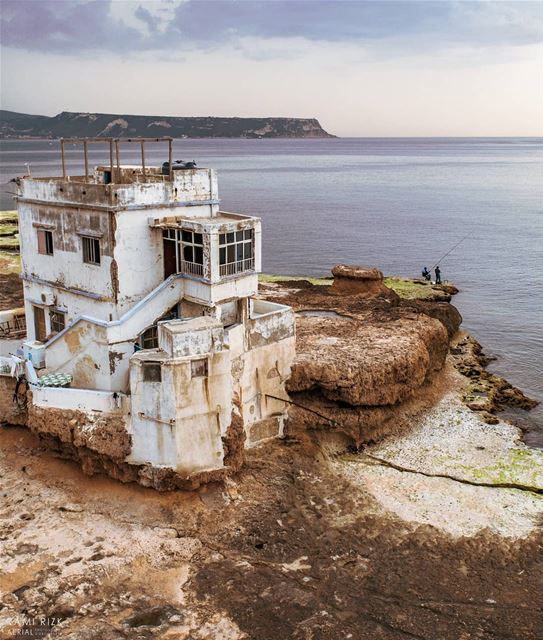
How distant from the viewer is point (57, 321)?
102ft

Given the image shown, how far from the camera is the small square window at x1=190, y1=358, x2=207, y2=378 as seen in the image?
24781 mm

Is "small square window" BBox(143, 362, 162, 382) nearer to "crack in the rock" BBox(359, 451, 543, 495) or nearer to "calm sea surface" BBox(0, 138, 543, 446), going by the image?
"crack in the rock" BBox(359, 451, 543, 495)

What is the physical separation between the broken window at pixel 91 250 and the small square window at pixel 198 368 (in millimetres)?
6550

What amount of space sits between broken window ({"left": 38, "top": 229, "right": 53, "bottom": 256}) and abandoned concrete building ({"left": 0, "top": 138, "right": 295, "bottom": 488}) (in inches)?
2.1

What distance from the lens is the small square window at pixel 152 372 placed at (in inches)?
960

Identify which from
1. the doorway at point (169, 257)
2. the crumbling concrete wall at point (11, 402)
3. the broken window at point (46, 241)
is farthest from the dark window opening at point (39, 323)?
the doorway at point (169, 257)

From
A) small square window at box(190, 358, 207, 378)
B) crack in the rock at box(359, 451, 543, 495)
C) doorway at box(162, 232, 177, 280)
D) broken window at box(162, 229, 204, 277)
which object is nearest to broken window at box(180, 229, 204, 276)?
broken window at box(162, 229, 204, 277)

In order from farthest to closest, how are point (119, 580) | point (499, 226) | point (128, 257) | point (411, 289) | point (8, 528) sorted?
point (499, 226) < point (411, 289) < point (128, 257) < point (8, 528) < point (119, 580)

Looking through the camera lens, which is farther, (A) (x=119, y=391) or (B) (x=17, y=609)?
(A) (x=119, y=391)

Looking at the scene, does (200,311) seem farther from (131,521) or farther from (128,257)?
(131,521)

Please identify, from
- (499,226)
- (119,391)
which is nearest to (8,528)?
(119,391)

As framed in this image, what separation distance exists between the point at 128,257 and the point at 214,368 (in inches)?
240

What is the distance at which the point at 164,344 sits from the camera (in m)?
24.9

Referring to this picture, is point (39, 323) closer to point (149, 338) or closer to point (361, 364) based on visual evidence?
point (149, 338)
